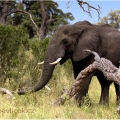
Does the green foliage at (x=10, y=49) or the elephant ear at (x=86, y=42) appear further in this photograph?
the green foliage at (x=10, y=49)

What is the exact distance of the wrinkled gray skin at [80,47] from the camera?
23.6 ft

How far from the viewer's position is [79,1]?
10.8 metres

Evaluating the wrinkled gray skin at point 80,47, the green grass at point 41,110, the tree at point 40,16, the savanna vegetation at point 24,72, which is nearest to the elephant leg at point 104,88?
the wrinkled gray skin at point 80,47

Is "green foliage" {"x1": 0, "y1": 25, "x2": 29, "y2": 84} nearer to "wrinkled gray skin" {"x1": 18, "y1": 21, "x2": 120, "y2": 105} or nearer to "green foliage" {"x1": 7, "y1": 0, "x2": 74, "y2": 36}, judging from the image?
"wrinkled gray skin" {"x1": 18, "y1": 21, "x2": 120, "y2": 105}

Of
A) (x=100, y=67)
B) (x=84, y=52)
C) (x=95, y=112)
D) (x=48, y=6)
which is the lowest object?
(x=95, y=112)

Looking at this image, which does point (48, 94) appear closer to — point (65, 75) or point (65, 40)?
point (65, 40)

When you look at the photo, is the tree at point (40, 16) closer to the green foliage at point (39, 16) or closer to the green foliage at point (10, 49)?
the green foliage at point (39, 16)

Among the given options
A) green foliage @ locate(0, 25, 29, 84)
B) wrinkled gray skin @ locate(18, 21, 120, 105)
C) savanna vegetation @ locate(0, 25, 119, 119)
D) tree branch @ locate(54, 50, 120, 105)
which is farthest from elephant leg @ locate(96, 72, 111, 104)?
green foliage @ locate(0, 25, 29, 84)

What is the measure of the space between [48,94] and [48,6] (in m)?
24.0

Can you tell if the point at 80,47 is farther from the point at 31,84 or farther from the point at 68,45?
the point at 31,84

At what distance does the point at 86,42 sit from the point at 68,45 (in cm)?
47

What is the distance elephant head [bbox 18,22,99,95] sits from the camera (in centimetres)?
715

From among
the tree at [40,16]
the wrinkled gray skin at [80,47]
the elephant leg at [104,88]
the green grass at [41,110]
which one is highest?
the tree at [40,16]

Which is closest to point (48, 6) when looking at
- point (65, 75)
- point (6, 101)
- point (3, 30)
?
point (65, 75)
